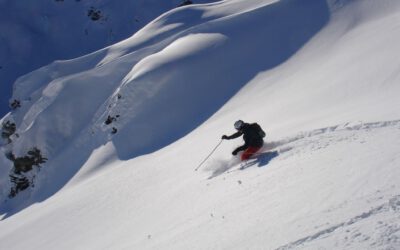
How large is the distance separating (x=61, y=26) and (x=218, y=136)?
38.8 m

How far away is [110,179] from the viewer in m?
18.4

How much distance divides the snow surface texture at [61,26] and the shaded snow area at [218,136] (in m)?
15.4

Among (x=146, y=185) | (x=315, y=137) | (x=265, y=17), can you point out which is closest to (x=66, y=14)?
(x=265, y=17)

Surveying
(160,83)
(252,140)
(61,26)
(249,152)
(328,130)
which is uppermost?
(61,26)

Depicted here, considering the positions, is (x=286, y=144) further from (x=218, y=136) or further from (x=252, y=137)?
(x=218, y=136)

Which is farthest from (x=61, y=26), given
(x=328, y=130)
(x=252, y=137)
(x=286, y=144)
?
(x=328, y=130)

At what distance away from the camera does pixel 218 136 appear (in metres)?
16.4

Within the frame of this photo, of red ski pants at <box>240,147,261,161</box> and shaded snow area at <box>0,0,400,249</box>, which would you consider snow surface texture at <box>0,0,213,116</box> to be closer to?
shaded snow area at <box>0,0,400,249</box>

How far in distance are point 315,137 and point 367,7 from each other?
1300 cm

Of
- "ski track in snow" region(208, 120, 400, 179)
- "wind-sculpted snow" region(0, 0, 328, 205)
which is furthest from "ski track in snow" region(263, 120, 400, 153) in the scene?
"wind-sculpted snow" region(0, 0, 328, 205)

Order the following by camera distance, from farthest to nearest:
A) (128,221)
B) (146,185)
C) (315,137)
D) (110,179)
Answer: (110,179) → (146,185) → (128,221) → (315,137)

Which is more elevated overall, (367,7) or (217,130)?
(367,7)

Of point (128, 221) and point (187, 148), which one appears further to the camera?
point (187, 148)

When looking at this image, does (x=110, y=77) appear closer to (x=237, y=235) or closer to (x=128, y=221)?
(x=128, y=221)
